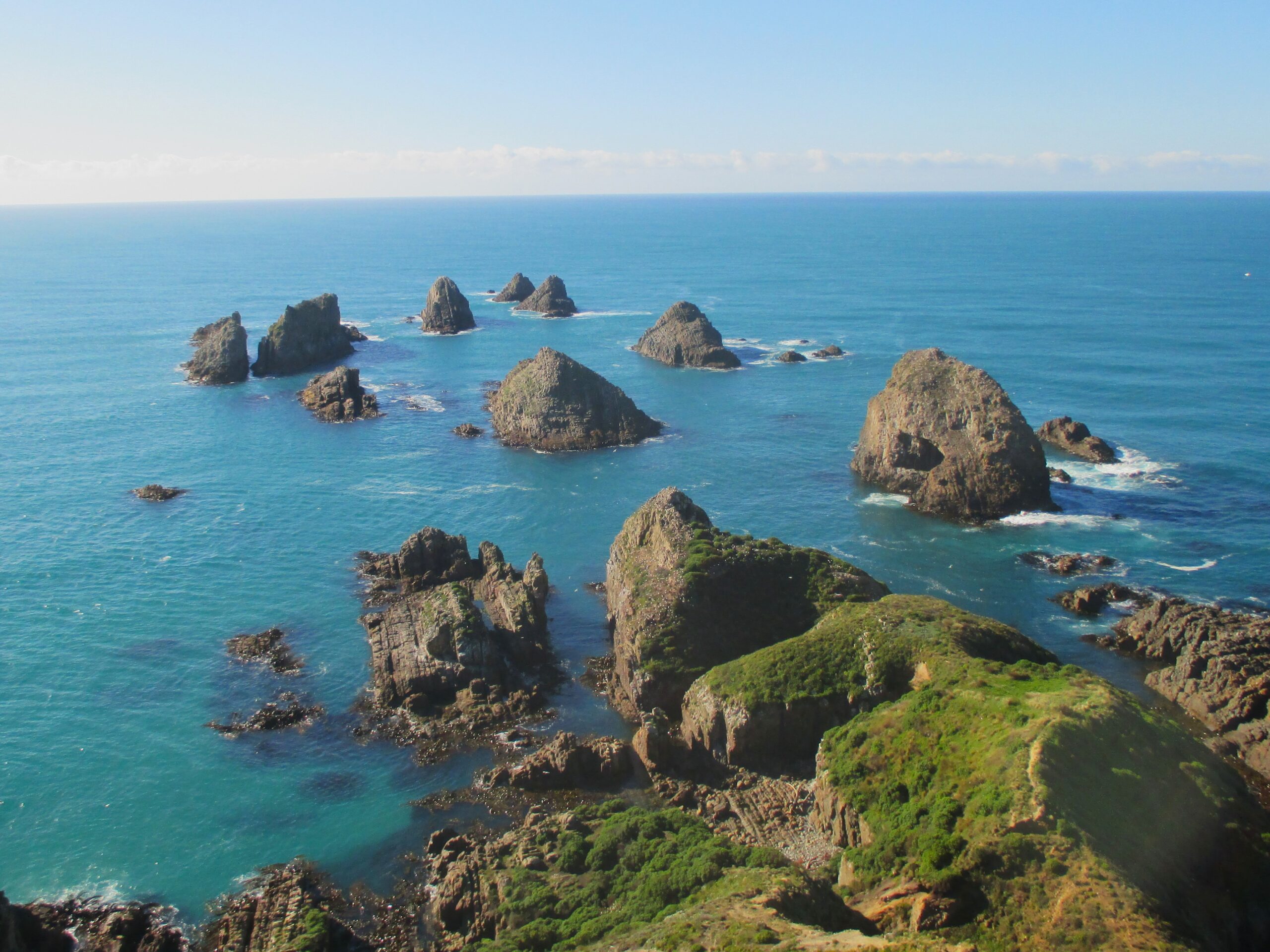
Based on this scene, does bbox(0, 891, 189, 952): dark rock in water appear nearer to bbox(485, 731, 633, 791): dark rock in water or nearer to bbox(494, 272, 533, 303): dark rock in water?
bbox(485, 731, 633, 791): dark rock in water

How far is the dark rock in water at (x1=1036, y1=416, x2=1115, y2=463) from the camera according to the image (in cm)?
9412

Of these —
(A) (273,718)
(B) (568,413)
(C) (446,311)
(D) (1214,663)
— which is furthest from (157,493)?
(D) (1214,663)

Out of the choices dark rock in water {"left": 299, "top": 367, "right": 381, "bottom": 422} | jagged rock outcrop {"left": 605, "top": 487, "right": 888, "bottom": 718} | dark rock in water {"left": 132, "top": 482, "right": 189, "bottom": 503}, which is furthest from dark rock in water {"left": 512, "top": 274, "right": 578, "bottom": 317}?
jagged rock outcrop {"left": 605, "top": 487, "right": 888, "bottom": 718}

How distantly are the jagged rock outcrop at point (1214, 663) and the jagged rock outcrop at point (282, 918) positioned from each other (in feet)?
155

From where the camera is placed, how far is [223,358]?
12988 centimetres

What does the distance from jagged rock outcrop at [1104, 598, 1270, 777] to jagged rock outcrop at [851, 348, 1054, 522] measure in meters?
20.9

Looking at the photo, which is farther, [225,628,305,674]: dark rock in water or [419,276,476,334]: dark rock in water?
[419,276,476,334]: dark rock in water

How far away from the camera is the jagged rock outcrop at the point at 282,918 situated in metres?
36.7

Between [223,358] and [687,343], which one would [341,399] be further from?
[687,343]

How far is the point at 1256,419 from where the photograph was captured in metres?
104

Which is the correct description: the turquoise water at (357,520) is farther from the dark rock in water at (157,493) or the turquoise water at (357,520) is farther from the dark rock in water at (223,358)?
the dark rock in water at (223,358)

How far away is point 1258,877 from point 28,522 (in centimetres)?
9324

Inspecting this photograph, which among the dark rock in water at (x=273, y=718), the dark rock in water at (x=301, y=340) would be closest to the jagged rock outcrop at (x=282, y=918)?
the dark rock in water at (x=273, y=718)

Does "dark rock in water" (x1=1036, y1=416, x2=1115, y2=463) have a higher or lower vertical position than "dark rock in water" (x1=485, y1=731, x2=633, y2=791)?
higher
